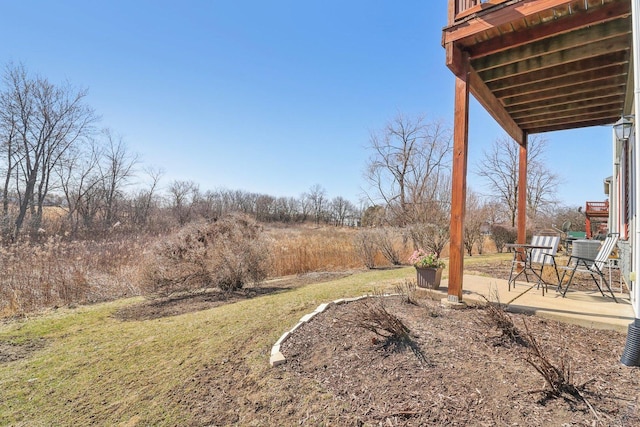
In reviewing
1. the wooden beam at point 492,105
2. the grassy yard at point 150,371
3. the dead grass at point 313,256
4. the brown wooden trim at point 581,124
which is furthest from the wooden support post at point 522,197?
the grassy yard at point 150,371

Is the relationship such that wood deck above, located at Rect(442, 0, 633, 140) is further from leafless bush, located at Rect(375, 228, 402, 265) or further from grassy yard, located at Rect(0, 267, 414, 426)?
leafless bush, located at Rect(375, 228, 402, 265)

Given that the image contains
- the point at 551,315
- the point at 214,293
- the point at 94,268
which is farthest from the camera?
the point at 94,268

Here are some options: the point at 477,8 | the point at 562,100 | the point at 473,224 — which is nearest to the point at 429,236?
the point at 473,224

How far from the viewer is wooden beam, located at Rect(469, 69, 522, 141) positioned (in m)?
3.91

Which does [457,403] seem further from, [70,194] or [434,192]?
[70,194]

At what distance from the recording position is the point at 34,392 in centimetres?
232

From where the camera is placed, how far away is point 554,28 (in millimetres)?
2965

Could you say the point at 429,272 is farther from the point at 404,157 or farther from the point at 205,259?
the point at 404,157

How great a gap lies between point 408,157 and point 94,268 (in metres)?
16.1

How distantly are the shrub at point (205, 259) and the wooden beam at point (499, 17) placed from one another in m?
4.36

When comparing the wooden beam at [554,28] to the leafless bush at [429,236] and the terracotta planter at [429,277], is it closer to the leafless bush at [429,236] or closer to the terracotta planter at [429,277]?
the terracotta planter at [429,277]

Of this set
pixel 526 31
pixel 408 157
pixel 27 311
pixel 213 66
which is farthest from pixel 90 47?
pixel 408 157

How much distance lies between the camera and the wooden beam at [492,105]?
154 inches

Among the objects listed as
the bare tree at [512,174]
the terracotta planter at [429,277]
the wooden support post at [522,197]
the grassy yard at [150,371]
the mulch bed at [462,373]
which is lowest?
the grassy yard at [150,371]
